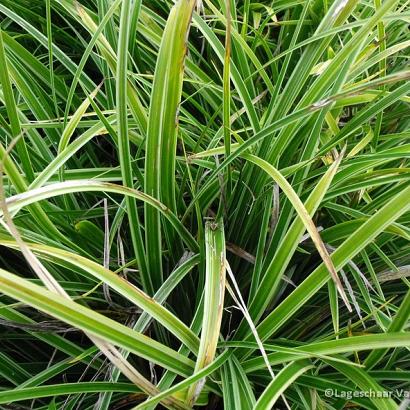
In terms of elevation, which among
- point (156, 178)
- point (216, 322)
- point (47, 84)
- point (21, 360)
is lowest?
point (21, 360)

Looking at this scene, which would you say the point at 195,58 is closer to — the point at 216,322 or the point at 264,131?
the point at 264,131

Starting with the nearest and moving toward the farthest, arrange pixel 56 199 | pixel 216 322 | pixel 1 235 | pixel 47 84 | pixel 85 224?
pixel 216 322 → pixel 1 235 → pixel 85 224 → pixel 56 199 → pixel 47 84

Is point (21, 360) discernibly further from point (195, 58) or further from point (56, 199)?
point (195, 58)

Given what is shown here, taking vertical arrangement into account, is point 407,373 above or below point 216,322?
below

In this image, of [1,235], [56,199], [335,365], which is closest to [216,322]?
[335,365]

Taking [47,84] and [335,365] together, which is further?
[47,84]

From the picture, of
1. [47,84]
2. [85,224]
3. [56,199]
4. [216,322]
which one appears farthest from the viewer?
[47,84]
